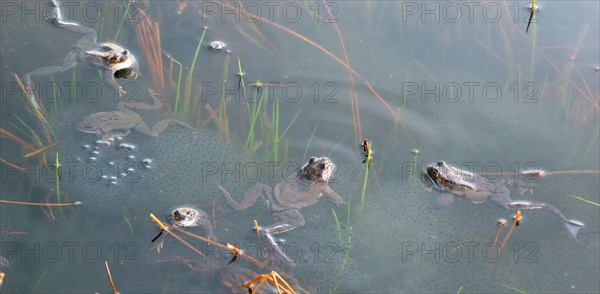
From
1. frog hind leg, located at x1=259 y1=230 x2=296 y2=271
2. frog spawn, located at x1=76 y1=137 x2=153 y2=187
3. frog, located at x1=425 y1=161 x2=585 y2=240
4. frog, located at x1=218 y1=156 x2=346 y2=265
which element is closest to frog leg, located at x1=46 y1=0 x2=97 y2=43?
frog spawn, located at x1=76 y1=137 x2=153 y2=187

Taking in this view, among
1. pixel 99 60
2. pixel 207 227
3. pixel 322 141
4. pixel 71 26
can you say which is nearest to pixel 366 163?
pixel 322 141

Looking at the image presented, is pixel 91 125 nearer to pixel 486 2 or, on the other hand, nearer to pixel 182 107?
pixel 182 107

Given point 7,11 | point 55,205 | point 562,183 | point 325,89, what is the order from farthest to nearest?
1. point 7,11
2. point 325,89
3. point 562,183
4. point 55,205

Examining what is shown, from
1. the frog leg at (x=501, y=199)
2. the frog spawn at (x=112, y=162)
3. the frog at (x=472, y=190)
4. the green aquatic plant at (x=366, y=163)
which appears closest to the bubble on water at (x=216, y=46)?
the frog spawn at (x=112, y=162)

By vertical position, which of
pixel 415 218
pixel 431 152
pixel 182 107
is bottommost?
pixel 415 218


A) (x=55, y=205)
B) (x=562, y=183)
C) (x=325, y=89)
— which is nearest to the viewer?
(x=55, y=205)

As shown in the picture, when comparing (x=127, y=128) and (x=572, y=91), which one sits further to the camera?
(x=572, y=91)

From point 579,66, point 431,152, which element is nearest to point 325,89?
point 431,152

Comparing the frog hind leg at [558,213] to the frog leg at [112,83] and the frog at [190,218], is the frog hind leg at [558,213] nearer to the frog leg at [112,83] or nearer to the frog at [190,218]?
the frog at [190,218]
